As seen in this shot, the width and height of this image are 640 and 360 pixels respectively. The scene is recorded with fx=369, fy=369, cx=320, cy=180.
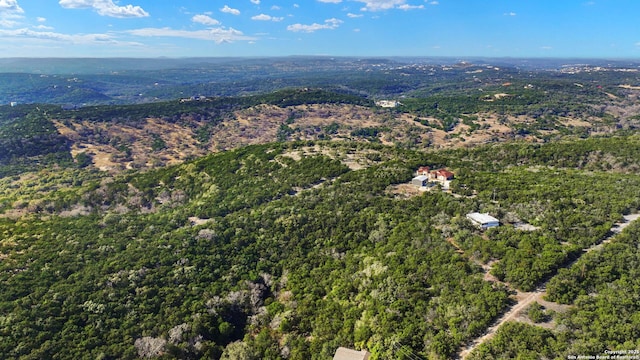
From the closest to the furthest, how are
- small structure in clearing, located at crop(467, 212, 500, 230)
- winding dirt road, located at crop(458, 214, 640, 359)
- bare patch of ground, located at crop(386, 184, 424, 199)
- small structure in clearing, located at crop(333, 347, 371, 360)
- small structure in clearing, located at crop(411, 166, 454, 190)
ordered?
winding dirt road, located at crop(458, 214, 640, 359) → small structure in clearing, located at crop(333, 347, 371, 360) → small structure in clearing, located at crop(467, 212, 500, 230) → bare patch of ground, located at crop(386, 184, 424, 199) → small structure in clearing, located at crop(411, 166, 454, 190)

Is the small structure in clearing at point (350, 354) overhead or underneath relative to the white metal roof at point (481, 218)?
underneath

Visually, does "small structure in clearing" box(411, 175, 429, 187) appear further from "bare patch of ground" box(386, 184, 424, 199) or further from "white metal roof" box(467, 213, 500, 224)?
"white metal roof" box(467, 213, 500, 224)

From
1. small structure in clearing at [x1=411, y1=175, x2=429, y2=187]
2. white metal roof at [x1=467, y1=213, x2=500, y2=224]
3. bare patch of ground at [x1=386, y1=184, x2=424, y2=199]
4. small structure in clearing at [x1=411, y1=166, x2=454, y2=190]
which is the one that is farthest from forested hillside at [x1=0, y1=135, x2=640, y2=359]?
small structure in clearing at [x1=411, y1=175, x2=429, y2=187]

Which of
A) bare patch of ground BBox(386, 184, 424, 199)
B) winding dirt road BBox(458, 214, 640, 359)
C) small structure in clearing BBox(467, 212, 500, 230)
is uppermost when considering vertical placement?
small structure in clearing BBox(467, 212, 500, 230)

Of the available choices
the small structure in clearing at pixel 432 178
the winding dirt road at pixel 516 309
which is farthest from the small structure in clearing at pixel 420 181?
the winding dirt road at pixel 516 309

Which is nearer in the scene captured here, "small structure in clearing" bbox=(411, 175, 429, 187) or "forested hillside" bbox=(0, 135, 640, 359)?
"forested hillside" bbox=(0, 135, 640, 359)

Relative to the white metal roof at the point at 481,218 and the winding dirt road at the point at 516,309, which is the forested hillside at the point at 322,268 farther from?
the white metal roof at the point at 481,218
